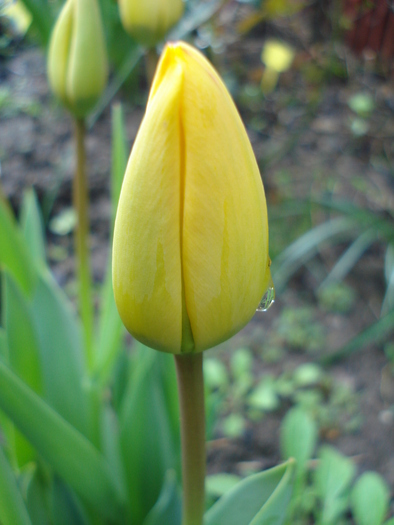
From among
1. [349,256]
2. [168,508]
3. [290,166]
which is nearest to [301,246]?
[349,256]

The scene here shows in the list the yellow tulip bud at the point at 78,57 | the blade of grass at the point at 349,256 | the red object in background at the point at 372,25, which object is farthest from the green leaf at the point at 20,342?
the red object in background at the point at 372,25

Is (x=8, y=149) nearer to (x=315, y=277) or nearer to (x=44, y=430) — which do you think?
(x=315, y=277)

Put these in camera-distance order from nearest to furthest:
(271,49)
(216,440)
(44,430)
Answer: (44,430) → (216,440) → (271,49)

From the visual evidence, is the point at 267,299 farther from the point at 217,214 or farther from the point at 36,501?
the point at 36,501

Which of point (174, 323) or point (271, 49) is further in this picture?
point (271, 49)

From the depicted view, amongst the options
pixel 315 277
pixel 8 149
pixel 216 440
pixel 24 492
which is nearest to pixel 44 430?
pixel 24 492

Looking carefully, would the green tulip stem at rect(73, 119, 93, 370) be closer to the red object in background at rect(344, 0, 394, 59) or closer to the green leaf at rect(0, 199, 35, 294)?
the green leaf at rect(0, 199, 35, 294)
